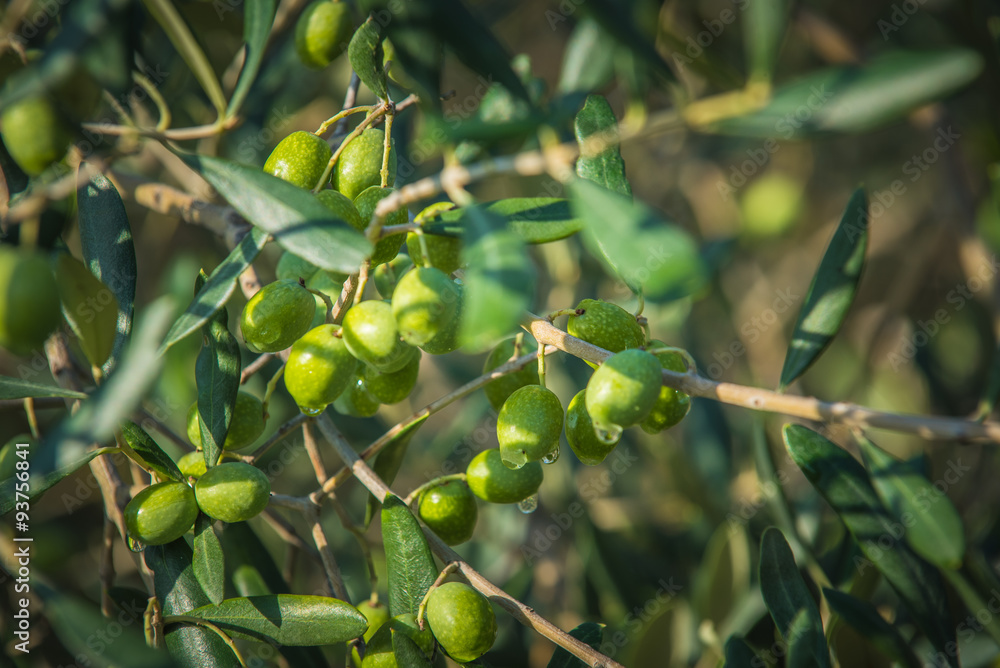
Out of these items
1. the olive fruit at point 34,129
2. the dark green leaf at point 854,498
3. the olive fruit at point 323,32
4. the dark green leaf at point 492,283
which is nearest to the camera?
the dark green leaf at point 492,283

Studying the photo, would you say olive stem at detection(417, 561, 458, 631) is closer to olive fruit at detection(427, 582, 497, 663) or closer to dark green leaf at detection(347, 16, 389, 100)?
olive fruit at detection(427, 582, 497, 663)

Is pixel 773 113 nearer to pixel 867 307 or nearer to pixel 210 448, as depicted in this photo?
pixel 210 448

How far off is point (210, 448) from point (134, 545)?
0.17 m

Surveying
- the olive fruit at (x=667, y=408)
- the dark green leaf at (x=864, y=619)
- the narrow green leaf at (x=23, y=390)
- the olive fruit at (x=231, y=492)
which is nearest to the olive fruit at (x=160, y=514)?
the olive fruit at (x=231, y=492)

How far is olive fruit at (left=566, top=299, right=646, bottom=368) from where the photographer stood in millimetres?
911

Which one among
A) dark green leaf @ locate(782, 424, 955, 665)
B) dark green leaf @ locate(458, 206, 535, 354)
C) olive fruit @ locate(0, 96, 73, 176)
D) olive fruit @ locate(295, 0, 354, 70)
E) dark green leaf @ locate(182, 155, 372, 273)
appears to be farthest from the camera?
olive fruit @ locate(295, 0, 354, 70)

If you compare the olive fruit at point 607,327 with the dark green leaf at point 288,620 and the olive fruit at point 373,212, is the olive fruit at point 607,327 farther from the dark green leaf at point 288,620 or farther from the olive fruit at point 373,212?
the dark green leaf at point 288,620

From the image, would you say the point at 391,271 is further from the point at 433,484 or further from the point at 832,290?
the point at 832,290

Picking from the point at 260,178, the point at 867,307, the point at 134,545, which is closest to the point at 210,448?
the point at 134,545

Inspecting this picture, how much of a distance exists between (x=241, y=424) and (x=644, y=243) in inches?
28.1

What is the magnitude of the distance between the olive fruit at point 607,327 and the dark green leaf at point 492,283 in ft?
1.02

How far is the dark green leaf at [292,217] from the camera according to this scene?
27.3 inches

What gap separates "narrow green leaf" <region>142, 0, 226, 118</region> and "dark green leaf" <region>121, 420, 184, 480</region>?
51 centimetres

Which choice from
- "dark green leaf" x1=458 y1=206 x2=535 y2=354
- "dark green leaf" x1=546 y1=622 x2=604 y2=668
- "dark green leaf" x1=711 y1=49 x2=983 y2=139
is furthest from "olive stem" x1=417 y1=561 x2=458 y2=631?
"dark green leaf" x1=711 y1=49 x2=983 y2=139
